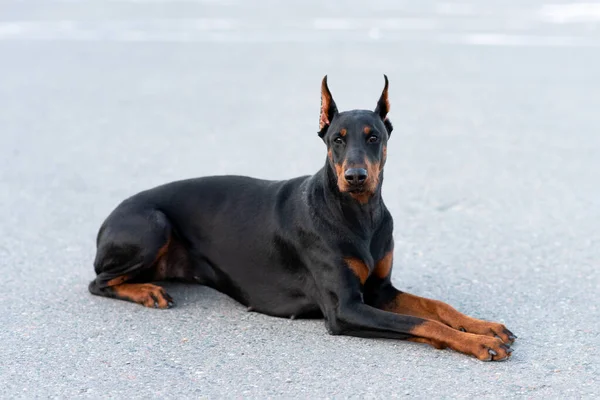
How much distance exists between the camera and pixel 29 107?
11.1 metres

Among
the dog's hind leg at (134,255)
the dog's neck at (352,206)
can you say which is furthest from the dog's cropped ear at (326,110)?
the dog's hind leg at (134,255)

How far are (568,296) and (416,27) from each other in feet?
38.9

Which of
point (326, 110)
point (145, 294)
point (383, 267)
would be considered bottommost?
point (145, 294)

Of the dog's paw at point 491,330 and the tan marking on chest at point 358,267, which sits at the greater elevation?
the tan marking on chest at point 358,267

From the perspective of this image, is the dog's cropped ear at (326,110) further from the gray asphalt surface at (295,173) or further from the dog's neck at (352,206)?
the gray asphalt surface at (295,173)

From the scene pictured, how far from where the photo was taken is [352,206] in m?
5.30

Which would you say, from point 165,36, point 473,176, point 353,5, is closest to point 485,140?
point 473,176

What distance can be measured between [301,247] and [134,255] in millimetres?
1010

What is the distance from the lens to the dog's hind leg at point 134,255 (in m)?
5.77

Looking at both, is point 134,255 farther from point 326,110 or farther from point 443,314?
point 443,314

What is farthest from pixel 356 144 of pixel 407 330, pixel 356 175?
pixel 407 330

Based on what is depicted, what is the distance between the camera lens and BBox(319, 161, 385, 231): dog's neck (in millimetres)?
5297

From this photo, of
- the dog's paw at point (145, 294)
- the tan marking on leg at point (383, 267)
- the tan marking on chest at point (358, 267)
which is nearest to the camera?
the tan marking on chest at point (358, 267)

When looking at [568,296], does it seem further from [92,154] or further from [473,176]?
[92,154]
